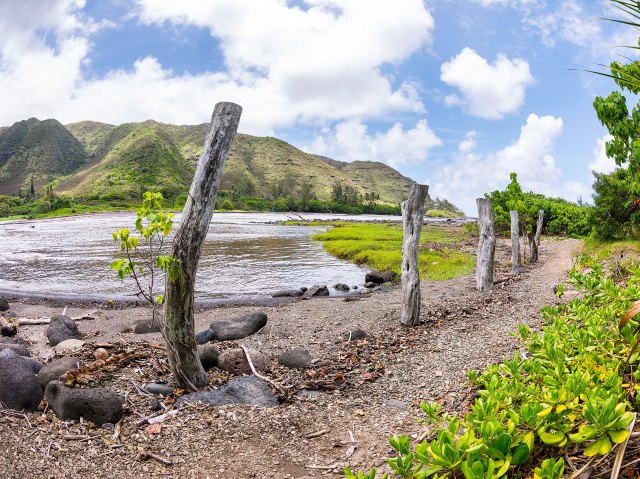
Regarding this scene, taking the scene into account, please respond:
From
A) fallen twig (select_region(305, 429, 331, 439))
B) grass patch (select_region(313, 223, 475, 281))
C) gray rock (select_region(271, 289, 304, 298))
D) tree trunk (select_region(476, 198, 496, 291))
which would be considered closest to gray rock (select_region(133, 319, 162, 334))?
gray rock (select_region(271, 289, 304, 298))

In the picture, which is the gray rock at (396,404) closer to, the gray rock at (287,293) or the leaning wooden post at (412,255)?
the leaning wooden post at (412,255)

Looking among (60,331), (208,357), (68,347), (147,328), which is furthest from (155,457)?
(147,328)

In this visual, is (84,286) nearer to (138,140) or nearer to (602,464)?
(602,464)

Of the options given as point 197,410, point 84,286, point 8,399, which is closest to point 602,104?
point 197,410

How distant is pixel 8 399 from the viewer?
6.45 m

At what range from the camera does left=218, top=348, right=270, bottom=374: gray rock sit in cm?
821

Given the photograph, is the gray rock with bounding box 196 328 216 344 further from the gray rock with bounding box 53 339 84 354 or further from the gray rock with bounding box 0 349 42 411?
the gray rock with bounding box 0 349 42 411

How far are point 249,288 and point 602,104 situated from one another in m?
18.7

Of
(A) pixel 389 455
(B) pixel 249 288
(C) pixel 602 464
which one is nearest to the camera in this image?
(C) pixel 602 464

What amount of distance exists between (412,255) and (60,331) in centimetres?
974

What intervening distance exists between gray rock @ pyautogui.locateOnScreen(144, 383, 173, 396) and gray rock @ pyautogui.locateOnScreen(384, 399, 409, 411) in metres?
3.34

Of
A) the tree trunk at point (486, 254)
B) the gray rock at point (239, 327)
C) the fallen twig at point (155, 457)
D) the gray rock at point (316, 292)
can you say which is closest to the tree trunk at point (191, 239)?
the fallen twig at point (155, 457)

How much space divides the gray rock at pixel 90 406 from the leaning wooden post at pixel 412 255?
762 cm

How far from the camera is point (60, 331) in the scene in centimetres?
1238
